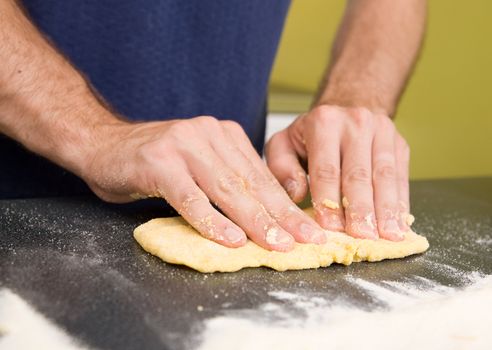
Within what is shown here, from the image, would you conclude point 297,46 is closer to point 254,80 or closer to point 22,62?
point 254,80

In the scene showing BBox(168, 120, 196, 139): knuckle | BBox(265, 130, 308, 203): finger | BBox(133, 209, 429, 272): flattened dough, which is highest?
BBox(168, 120, 196, 139): knuckle

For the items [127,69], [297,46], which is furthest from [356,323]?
[297,46]

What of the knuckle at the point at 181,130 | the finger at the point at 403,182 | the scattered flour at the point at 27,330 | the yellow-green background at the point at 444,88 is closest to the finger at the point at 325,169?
the finger at the point at 403,182

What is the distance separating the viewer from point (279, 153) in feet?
3.74

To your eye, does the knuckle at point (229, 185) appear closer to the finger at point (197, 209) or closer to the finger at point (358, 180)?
the finger at point (197, 209)

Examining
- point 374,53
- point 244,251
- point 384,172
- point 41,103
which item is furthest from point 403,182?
point 41,103

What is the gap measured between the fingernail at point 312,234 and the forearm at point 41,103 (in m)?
0.35

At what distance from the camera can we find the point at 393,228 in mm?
968

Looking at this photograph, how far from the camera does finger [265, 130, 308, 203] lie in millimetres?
1084

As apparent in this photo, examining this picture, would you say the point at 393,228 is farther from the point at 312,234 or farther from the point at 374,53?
the point at 374,53

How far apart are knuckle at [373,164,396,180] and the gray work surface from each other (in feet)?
0.40

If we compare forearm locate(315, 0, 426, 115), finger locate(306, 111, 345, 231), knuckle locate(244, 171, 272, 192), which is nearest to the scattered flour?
knuckle locate(244, 171, 272, 192)

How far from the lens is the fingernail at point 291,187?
1082 mm

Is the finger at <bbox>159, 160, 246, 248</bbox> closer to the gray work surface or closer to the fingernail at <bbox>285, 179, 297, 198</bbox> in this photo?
the gray work surface
